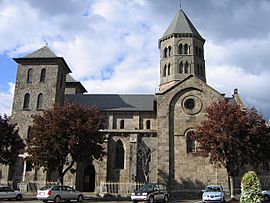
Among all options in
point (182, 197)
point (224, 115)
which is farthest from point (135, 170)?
point (224, 115)

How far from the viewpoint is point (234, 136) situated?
27.0 meters

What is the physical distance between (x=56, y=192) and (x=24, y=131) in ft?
56.0

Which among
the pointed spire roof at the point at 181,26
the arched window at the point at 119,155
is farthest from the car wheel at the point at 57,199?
the pointed spire roof at the point at 181,26

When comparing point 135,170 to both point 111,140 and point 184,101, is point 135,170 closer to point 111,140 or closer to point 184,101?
point 111,140

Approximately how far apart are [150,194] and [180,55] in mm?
29371

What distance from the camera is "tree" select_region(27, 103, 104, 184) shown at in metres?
27.9

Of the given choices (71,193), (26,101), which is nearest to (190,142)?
(71,193)

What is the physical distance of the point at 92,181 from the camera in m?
37.7

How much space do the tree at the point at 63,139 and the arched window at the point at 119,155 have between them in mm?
7845

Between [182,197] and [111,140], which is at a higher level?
[111,140]

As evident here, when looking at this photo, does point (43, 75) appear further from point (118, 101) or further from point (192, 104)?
point (192, 104)

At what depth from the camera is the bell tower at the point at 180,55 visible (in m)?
47.6

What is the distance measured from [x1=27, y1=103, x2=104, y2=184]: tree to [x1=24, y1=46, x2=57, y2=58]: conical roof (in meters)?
14.9

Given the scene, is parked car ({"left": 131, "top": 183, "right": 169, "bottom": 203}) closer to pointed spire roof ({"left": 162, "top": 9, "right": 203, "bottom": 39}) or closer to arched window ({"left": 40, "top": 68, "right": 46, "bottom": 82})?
arched window ({"left": 40, "top": 68, "right": 46, "bottom": 82})
